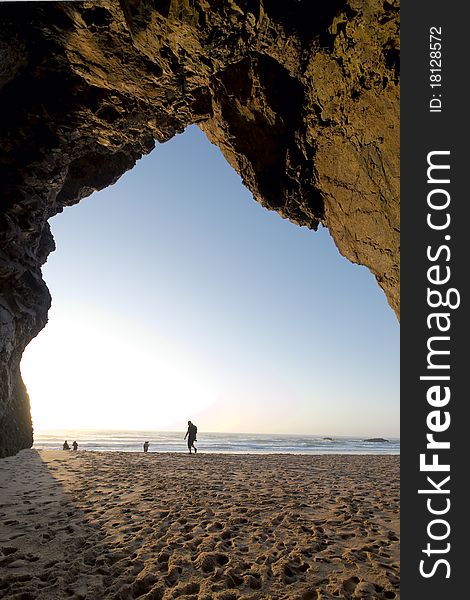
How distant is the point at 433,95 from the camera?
2967 mm

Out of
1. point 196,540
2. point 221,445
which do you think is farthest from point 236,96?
point 221,445

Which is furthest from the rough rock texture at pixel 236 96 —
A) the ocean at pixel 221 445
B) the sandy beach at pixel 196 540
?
the ocean at pixel 221 445

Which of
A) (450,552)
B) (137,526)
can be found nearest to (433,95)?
(450,552)

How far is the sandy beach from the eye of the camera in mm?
4031

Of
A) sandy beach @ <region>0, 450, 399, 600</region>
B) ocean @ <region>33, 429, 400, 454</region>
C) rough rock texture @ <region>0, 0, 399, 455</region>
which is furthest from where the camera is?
ocean @ <region>33, 429, 400, 454</region>

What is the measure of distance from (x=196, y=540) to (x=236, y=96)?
25.3 feet

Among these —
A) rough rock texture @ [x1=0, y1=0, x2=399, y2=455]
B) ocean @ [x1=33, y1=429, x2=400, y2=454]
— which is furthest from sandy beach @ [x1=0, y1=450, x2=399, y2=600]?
ocean @ [x1=33, y1=429, x2=400, y2=454]

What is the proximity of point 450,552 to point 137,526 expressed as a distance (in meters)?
4.79

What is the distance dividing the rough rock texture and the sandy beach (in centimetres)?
416

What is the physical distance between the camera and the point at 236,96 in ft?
24.5

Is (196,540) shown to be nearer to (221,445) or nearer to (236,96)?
(236,96)

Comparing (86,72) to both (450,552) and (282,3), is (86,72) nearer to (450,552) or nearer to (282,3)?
(282,3)

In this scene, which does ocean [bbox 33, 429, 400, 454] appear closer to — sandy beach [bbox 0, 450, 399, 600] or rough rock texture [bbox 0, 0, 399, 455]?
sandy beach [bbox 0, 450, 399, 600]

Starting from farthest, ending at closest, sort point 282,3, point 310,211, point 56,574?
point 310,211 → point 282,3 → point 56,574
